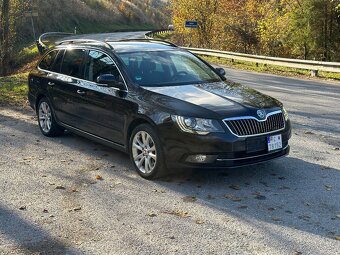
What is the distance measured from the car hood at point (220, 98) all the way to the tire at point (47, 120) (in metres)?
2.60

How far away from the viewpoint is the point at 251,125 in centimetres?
564

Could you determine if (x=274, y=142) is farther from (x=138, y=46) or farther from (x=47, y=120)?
(x=47, y=120)

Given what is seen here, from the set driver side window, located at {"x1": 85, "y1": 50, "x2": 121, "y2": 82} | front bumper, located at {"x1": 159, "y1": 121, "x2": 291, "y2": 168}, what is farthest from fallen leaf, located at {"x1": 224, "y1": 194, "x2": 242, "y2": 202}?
driver side window, located at {"x1": 85, "y1": 50, "x2": 121, "y2": 82}

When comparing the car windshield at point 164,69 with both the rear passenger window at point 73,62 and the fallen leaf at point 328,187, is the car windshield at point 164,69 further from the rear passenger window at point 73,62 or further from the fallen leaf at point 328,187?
the fallen leaf at point 328,187

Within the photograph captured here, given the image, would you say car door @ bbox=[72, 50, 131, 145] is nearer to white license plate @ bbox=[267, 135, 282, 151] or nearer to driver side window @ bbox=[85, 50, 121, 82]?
driver side window @ bbox=[85, 50, 121, 82]

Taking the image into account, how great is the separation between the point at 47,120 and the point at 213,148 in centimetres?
389

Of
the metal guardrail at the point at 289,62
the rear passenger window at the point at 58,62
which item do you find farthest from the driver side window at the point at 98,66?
the metal guardrail at the point at 289,62

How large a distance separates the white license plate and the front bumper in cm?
7

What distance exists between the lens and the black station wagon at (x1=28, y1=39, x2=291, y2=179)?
18.2 ft

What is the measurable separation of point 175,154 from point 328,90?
10.6 meters

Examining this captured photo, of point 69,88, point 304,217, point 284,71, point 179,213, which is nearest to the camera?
point 304,217

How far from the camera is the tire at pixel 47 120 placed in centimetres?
810

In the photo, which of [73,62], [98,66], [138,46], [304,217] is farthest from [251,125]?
[73,62]

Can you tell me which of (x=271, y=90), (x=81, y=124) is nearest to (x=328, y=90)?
(x=271, y=90)
